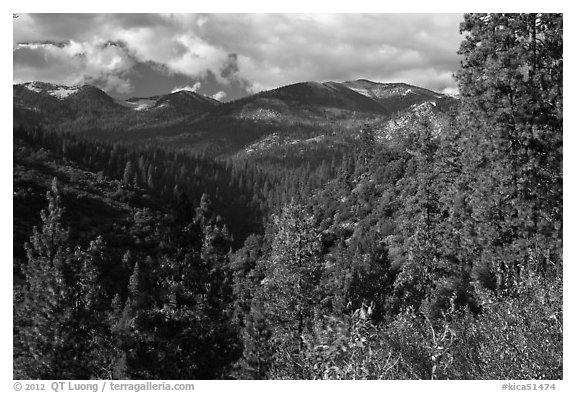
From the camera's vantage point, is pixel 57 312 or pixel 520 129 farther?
pixel 57 312

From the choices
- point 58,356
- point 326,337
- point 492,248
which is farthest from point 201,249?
point 326,337

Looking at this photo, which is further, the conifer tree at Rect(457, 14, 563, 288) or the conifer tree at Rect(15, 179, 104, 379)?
the conifer tree at Rect(15, 179, 104, 379)

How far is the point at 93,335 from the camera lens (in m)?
22.3

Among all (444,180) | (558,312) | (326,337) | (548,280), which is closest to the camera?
(326,337)

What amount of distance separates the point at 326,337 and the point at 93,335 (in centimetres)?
1625

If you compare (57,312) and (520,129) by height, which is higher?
(520,129)

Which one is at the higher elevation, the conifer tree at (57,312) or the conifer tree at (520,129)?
the conifer tree at (520,129)

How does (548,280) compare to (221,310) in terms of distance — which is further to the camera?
(221,310)

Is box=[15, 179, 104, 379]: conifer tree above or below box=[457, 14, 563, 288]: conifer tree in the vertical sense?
below

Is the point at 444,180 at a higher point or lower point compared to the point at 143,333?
higher

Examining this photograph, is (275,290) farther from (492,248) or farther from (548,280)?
(548,280)

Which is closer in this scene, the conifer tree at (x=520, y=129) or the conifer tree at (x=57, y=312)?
the conifer tree at (x=520, y=129)

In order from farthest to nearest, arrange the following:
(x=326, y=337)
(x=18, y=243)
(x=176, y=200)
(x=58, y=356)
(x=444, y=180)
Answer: (x=18, y=243), (x=444, y=180), (x=176, y=200), (x=58, y=356), (x=326, y=337)
